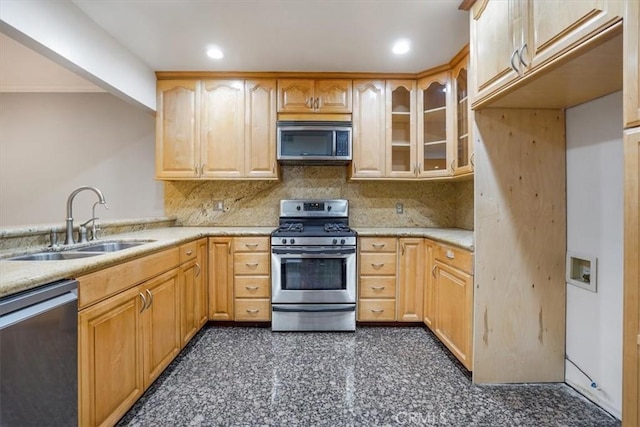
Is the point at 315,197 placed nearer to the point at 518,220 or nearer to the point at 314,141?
the point at 314,141

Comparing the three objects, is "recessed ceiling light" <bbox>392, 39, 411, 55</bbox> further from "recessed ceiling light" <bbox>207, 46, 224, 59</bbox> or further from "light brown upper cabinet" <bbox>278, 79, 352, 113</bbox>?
"recessed ceiling light" <bbox>207, 46, 224, 59</bbox>

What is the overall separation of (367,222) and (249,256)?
1293mm

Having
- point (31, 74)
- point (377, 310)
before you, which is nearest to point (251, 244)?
point (377, 310)

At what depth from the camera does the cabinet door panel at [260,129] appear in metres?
2.89

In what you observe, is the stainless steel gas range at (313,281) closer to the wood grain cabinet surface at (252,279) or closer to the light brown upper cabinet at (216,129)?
the wood grain cabinet surface at (252,279)

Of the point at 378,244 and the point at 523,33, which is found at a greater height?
the point at 523,33

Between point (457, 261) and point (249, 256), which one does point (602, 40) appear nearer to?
point (457, 261)

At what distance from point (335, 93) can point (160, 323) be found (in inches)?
94.0

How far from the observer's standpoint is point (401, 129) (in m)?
2.93

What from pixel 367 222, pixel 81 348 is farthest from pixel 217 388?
pixel 367 222

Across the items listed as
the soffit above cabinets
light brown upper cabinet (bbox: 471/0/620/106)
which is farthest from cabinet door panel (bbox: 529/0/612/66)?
the soffit above cabinets

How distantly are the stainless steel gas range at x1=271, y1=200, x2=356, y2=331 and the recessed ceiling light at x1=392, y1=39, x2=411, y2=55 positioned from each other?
5.11ft

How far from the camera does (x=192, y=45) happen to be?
2.39m

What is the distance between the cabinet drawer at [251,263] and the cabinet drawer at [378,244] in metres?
0.89
